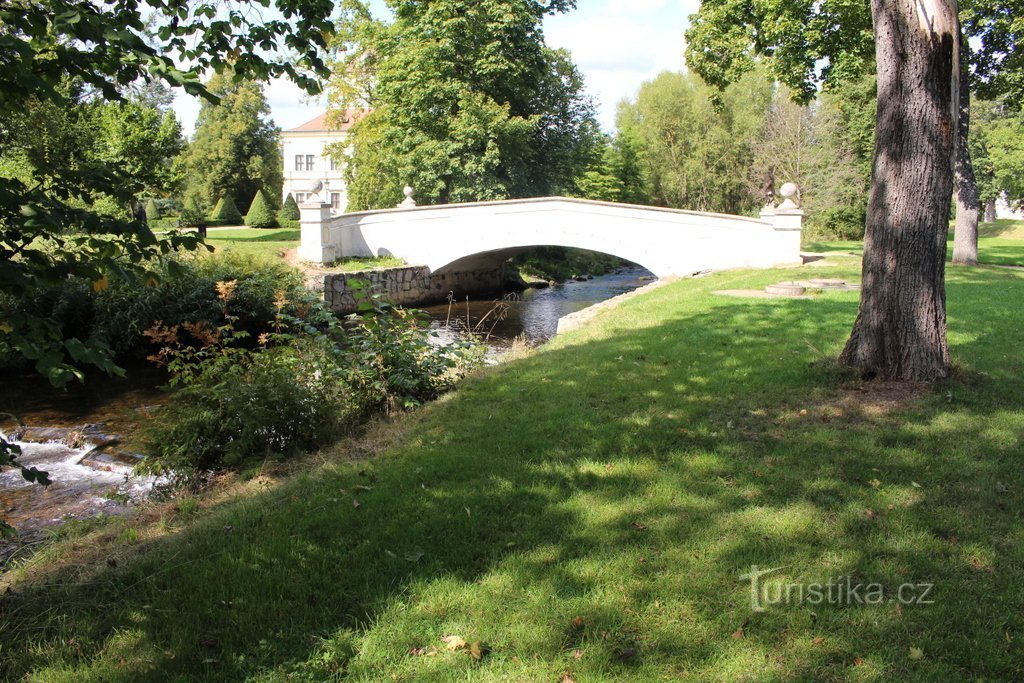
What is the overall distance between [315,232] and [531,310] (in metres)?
6.29

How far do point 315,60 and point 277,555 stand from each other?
2.43 meters

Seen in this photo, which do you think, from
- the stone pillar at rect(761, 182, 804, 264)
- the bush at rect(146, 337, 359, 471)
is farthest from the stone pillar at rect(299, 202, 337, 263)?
the bush at rect(146, 337, 359, 471)

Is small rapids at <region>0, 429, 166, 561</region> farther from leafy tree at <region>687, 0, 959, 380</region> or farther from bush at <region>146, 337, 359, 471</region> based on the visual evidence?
leafy tree at <region>687, 0, 959, 380</region>

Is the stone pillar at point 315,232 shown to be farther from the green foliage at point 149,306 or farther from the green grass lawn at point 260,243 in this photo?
the green foliage at point 149,306

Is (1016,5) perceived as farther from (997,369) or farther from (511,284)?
(511,284)

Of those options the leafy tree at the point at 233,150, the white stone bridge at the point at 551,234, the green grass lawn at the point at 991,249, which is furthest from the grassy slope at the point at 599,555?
the leafy tree at the point at 233,150

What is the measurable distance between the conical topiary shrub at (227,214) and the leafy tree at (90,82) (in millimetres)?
36918

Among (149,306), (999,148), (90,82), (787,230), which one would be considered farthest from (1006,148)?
(90,82)

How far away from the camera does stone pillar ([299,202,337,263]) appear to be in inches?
826

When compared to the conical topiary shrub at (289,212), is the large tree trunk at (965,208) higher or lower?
lower

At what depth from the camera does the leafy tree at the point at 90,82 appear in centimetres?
259

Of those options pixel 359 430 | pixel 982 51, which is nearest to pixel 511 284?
pixel 982 51

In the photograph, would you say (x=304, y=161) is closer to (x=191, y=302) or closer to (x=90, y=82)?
(x=191, y=302)

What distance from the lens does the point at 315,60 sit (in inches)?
158
